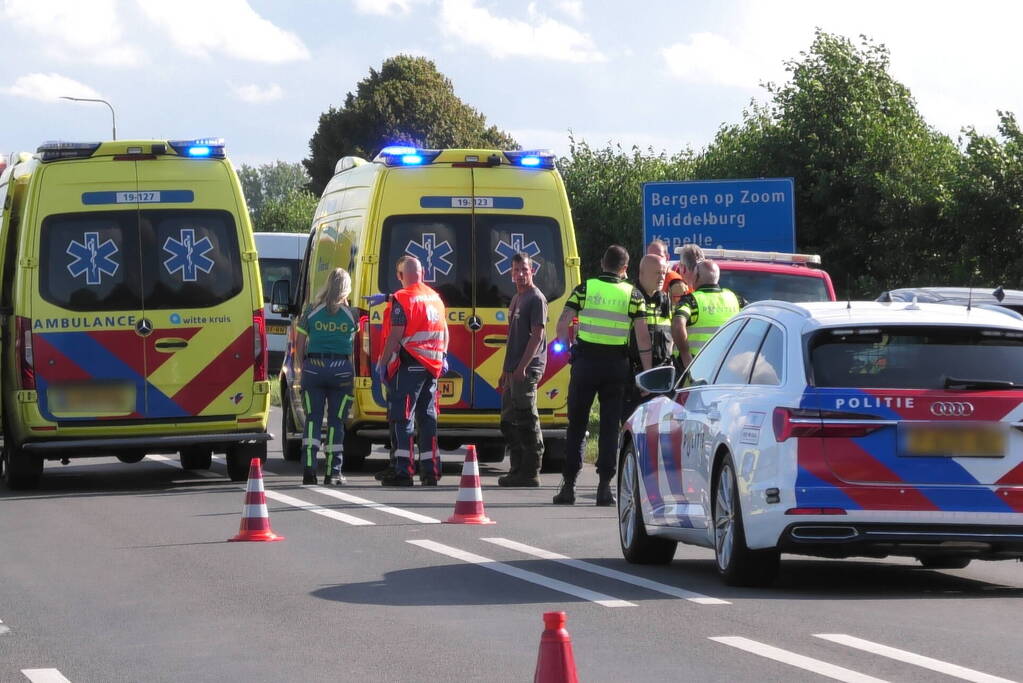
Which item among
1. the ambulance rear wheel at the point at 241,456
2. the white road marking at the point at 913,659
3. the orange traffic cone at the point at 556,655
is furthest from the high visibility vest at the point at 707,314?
the orange traffic cone at the point at 556,655

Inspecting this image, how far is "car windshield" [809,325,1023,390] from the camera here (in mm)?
9602

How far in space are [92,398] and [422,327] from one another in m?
2.76

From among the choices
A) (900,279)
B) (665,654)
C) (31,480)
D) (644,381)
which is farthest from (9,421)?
(900,279)

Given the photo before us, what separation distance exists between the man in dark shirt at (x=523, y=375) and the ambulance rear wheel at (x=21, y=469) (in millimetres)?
3804

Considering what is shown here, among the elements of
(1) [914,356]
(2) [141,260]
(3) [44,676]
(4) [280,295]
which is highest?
(2) [141,260]

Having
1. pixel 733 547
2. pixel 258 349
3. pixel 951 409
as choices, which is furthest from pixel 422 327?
pixel 951 409

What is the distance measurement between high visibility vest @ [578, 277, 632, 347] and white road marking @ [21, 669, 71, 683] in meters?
7.42

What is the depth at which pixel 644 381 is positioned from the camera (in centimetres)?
1111

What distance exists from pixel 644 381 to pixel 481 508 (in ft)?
9.02

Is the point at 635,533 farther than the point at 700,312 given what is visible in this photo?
No

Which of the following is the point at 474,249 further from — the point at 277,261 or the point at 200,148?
the point at 277,261

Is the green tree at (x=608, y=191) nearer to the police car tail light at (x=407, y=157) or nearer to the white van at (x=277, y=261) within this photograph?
the white van at (x=277, y=261)

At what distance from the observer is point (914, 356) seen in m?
9.69

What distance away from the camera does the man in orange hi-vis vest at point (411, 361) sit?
16.3 m
